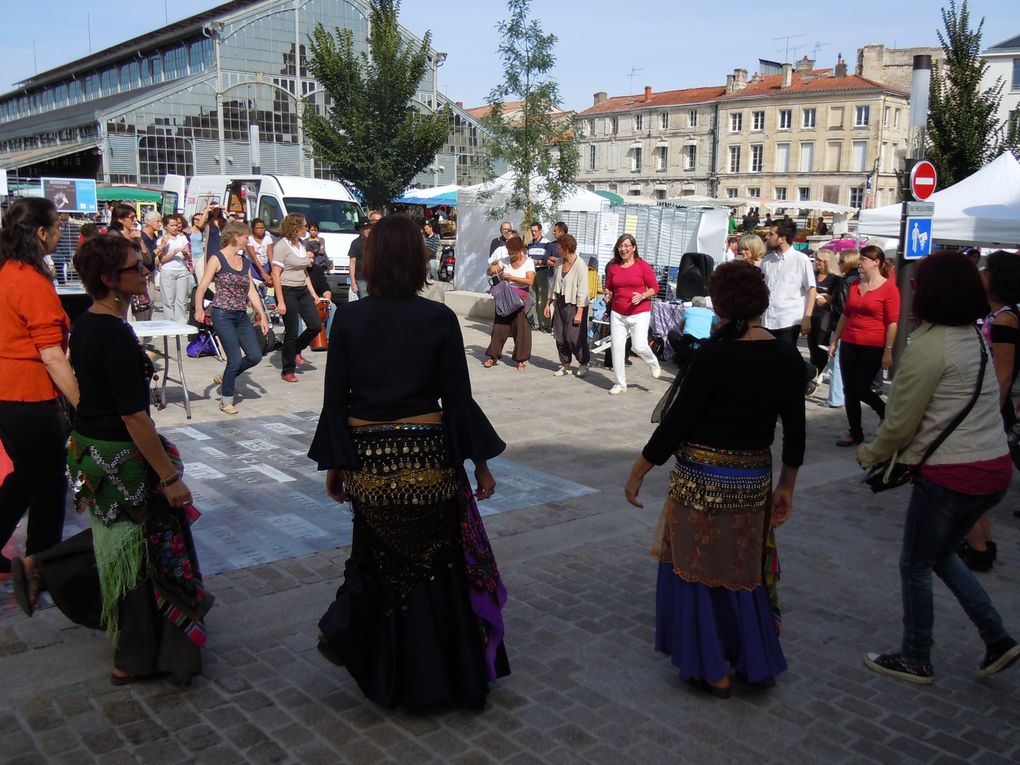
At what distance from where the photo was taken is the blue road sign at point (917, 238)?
30.5ft

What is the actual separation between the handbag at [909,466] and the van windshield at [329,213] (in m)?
17.1

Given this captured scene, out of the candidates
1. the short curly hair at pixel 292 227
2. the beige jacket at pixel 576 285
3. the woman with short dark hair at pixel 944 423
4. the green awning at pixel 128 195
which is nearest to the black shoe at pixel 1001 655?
the woman with short dark hair at pixel 944 423

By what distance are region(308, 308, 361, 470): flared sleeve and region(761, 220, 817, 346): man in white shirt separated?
21.4ft

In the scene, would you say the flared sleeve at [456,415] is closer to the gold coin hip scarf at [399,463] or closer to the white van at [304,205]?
the gold coin hip scarf at [399,463]


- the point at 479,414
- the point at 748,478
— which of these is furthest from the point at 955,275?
the point at 479,414

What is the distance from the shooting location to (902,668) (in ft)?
12.9

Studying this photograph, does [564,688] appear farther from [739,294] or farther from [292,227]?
[292,227]

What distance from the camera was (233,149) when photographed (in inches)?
1768

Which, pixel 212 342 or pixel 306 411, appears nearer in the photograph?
pixel 306 411

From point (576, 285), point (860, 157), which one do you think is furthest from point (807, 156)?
point (576, 285)

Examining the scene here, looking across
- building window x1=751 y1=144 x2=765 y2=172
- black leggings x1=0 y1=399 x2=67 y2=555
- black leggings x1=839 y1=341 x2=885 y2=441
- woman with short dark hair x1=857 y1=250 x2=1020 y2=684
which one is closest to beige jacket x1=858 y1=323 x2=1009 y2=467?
woman with short dark hair x1=857 y1=250 x2=1020 y2=684

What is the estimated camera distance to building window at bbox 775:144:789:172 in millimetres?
71188

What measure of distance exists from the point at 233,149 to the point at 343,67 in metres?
17.7

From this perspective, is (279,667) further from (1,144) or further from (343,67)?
(1,144)
